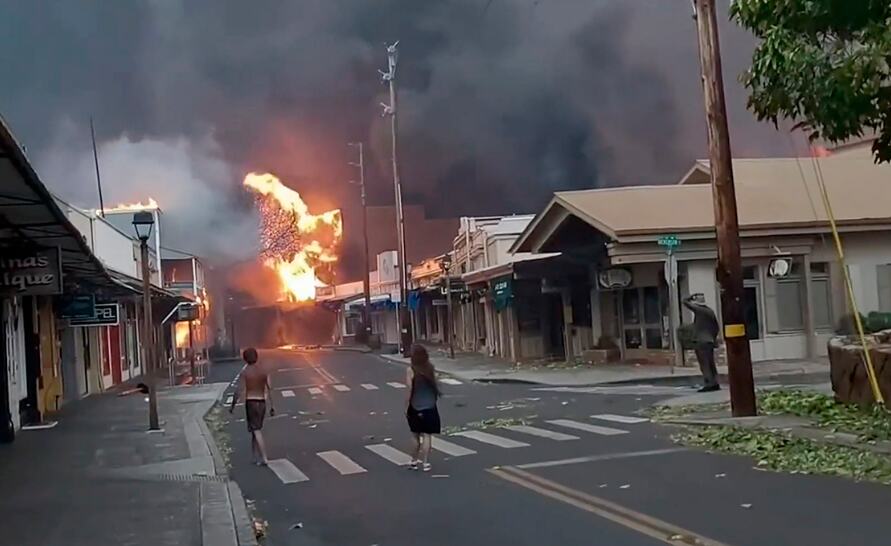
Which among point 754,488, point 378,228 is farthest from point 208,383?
point 378,228

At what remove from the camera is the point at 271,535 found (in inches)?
393

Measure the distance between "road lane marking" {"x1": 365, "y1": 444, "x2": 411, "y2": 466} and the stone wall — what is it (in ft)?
20.6

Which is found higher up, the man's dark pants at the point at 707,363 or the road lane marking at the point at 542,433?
the man's dark pants at the point at 707,363

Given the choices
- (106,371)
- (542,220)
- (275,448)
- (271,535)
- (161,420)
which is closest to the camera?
(271,535)

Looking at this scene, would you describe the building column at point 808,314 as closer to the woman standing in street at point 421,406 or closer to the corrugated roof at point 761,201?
the corrugated roof at point 761,201

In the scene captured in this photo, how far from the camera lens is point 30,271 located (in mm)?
17016

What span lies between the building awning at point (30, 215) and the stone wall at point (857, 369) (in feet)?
34.5

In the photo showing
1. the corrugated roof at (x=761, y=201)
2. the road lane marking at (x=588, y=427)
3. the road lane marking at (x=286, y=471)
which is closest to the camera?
the road lane marking at (x=286, y=471)

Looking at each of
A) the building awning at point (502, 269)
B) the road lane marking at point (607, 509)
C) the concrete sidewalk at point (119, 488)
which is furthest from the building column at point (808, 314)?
the road lane marking at point (607, 509)

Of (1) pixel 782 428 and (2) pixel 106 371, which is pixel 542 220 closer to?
(2) pixel 106 371

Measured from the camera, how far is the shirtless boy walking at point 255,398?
15078mm

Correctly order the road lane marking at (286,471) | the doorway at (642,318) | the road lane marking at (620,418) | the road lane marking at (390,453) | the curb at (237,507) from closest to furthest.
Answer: the curb at (237,507) → the road lane marking at (286,471) → the road lane marking at (390,453) → the road lane marking at (620,418) → the doorway at (642,318)

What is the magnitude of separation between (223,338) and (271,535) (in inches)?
2298

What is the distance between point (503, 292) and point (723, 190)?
22.4 meters
